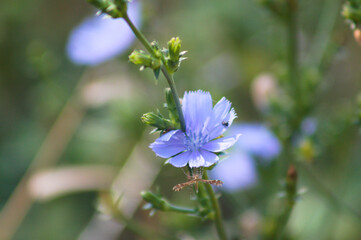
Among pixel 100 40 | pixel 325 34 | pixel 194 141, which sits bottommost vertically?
pixel 194 141

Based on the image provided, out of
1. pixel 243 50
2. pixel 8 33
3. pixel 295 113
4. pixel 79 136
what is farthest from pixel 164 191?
pixel 8 33

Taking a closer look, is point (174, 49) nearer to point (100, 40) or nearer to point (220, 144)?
point (220, 144)

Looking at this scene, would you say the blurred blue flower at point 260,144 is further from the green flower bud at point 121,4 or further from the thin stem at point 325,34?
the green flower bud at point 121,4

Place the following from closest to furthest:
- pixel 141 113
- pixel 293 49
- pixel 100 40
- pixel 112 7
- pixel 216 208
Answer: pixel 112 7, pixel 216 208, pixel 293 49, pixel 141 113, pixel 100 40

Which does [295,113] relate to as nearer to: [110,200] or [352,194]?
[352,194]

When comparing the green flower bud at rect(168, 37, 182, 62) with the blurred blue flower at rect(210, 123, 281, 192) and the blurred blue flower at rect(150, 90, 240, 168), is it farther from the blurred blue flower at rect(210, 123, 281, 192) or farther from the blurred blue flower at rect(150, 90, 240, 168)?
the blurred blue flower at rect(210, 123, 281, 192)

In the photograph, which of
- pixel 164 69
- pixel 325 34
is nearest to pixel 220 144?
pixel 164 69

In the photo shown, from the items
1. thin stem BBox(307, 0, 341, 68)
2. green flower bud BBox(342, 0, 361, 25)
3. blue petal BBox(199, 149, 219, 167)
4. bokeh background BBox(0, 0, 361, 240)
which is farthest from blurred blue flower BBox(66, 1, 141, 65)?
blue petal BBox(199, 149, 219, 167)
